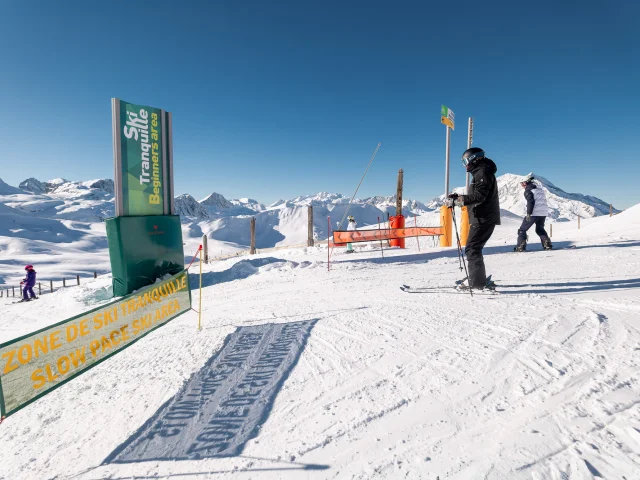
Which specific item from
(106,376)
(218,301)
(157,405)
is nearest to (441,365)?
(157,405)

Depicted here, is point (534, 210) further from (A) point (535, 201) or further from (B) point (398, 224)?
(B) point (398, 224)

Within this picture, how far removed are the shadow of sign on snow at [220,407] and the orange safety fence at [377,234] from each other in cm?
739

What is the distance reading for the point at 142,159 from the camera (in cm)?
699

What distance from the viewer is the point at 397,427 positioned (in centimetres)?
171

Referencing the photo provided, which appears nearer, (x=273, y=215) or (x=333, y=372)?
(x=333, y=372)

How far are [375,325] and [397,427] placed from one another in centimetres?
159

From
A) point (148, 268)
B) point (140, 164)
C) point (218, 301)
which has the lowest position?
point (218, 301)

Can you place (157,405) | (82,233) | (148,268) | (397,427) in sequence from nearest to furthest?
(397,427) → (157,405) → (148,268) → (82,233)

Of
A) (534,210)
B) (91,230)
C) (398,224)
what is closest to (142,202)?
(398,224)

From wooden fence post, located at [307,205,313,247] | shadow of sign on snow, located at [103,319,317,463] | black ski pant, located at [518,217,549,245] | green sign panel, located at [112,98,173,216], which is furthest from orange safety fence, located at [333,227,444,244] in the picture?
shadow of sign on snow, located at [103,319,317,463]

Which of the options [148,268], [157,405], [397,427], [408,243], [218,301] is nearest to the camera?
[397,427]

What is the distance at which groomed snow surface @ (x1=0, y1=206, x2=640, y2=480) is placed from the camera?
1486 mm

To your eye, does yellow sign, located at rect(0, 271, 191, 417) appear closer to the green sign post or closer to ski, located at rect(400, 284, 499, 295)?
the green sign post

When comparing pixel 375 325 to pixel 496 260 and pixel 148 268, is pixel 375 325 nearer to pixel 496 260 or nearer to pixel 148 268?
pixel 496 260
